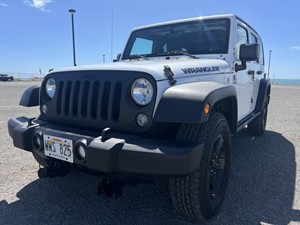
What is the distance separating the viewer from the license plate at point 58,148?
2240 mm

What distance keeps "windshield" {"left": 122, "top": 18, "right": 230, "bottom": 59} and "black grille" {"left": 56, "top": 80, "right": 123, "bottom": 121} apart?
4.95 feet

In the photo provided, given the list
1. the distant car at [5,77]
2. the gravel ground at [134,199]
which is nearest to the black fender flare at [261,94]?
the gravel ground at [134,199]

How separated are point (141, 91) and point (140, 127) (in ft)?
0.94

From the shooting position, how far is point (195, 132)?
213 cm

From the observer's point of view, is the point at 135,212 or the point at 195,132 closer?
the point at 195,132

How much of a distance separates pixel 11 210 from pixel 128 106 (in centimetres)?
155

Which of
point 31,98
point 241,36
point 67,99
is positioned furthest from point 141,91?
point 241,36

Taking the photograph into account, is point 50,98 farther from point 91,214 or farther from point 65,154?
point 91,214

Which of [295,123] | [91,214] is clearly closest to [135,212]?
[91,214]

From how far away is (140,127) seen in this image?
2197 millimetres

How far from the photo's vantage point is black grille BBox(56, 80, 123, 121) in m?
2.27

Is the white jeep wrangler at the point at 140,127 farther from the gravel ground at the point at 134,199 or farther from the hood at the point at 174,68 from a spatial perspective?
the gravel ground at the point at 134,199

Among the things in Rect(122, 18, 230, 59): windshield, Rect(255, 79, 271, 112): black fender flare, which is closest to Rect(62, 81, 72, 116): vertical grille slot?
Rect(122, 18, 230, 59): windshield

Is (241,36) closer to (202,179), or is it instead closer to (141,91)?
(141,91)
